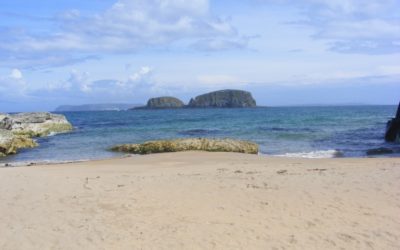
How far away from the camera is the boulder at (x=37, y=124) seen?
42250mm

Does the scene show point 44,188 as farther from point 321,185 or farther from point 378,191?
point 378,191

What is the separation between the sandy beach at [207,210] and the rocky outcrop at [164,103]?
15628cm

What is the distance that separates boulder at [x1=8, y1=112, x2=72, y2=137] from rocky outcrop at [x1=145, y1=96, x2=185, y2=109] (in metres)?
119

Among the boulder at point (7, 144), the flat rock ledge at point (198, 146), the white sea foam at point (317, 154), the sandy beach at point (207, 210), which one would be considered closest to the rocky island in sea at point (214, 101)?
the boulder at point (7, 144)

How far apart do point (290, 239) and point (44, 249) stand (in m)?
3.86

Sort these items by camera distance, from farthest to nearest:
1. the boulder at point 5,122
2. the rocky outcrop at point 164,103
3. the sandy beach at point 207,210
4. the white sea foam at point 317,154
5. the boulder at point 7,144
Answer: the rocky outcrop at point 164,103, the boulder at point 5,122, the boulder at point 7,144, the white sea foam at point 317,154, the sandy beach at point 207,210

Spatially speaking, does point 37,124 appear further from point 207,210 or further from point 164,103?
point 164,103

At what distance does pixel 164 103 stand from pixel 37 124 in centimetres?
12653

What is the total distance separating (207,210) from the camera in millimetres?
8961

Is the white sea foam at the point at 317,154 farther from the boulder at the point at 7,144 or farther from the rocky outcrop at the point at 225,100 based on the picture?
the rocky outcrop at the point at 225,100

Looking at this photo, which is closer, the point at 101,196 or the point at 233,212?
the point at 233,212

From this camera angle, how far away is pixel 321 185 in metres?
11.0

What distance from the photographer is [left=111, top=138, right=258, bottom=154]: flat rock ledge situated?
904 inches

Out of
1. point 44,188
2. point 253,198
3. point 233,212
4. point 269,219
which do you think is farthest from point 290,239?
point 44,188
